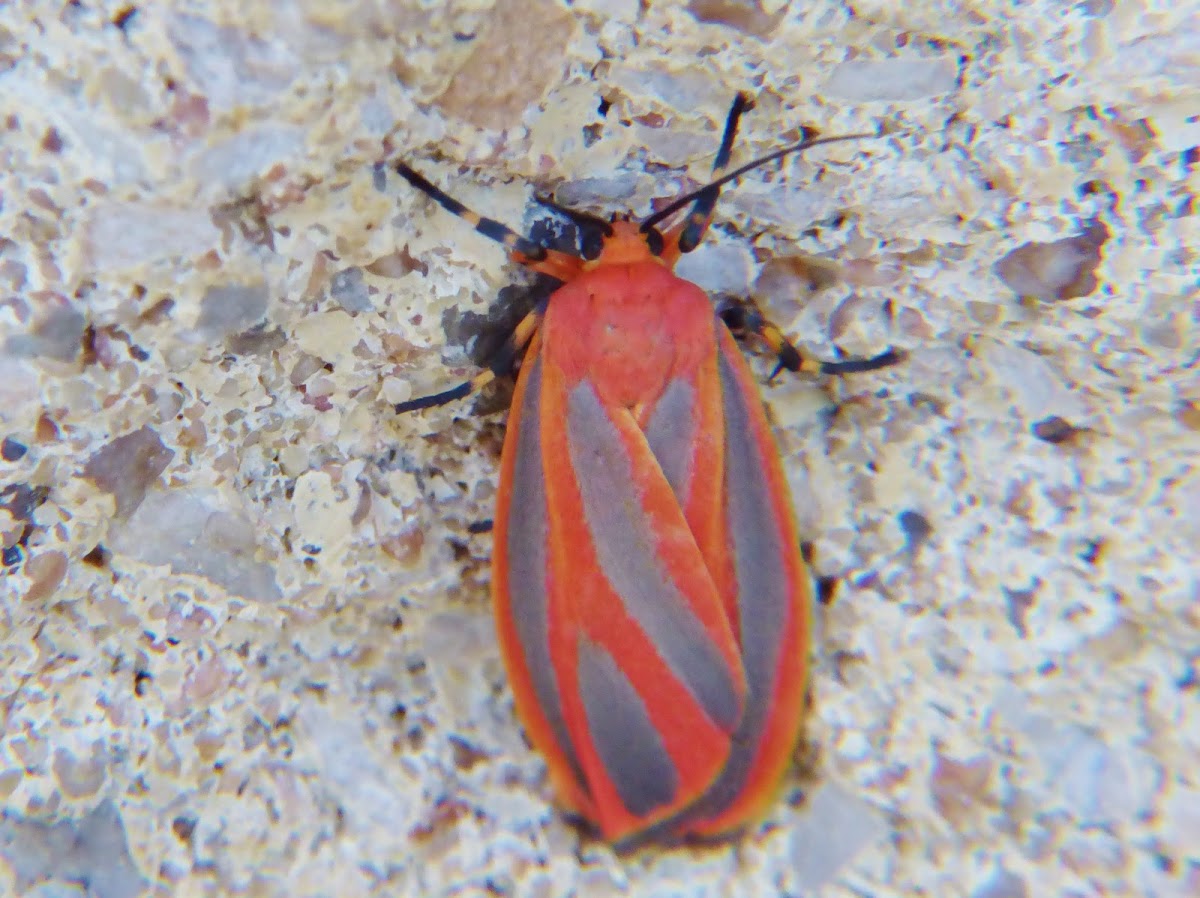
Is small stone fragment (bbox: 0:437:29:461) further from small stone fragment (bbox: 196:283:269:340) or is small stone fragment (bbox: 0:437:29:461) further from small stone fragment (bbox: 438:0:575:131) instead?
small stone fragment (bbox: 438:0:575:131)

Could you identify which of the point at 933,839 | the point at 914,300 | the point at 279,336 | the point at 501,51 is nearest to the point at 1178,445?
the point at 914,300

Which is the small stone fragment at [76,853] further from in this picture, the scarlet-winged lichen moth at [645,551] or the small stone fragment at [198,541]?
the scarlet-winged lichen moth at [645,551]

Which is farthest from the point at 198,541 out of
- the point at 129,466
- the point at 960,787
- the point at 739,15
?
the point at 960,787

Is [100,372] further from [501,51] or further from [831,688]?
[831,688]

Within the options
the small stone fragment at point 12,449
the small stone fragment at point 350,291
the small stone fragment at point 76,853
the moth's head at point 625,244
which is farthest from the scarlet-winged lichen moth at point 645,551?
the small stone fragment at point 76,853

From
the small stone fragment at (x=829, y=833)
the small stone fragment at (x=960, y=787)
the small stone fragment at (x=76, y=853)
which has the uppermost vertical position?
the small stone fragment at (x=76, y=853)

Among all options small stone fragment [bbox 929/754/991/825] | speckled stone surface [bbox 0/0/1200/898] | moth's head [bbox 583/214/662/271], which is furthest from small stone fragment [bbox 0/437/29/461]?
small stone fragment [bbox 929/754/991/825]
